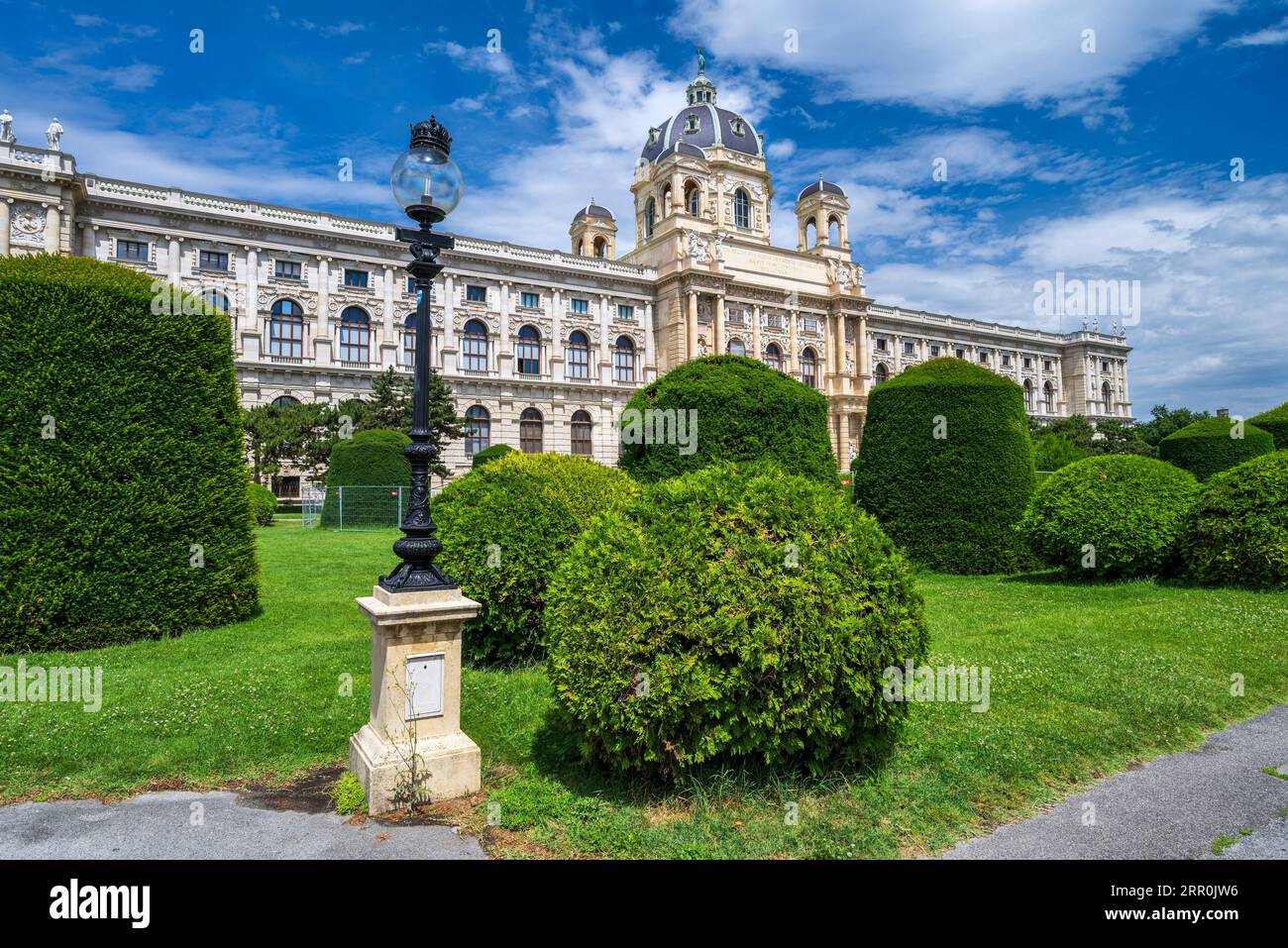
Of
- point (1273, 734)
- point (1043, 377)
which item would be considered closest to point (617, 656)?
point (1273, 734)

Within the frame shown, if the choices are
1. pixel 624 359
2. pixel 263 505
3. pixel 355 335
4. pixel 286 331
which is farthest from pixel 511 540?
pixel 624 359

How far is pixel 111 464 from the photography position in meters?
8.12

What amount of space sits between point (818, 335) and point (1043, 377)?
125ft

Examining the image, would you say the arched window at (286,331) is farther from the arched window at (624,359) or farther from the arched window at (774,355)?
the arched window at (774,355)

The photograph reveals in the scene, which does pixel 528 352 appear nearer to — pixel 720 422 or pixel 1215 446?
pixel 1215 446

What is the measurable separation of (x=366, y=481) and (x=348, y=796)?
21.9m

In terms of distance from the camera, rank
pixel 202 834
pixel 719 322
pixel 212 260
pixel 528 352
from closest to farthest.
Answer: pixel 202 834 < pixel 212 260 < pixel 528 352 < pixel 719 322

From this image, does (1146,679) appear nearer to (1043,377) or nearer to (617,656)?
(617,656)

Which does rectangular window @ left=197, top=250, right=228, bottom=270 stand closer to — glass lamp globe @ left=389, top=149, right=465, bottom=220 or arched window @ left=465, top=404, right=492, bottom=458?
arched window @ left=465, top=404, right=492, bottom=458

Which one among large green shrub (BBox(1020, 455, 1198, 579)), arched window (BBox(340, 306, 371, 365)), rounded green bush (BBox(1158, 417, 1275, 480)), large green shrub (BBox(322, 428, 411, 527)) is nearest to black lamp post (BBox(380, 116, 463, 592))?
large green shrub (BBox(1020, 455, 1198, 579))

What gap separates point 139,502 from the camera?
8.26 metres

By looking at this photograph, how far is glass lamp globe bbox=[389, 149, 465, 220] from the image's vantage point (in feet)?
16.0

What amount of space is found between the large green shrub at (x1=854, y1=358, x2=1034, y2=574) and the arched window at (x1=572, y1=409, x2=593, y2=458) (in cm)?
3656
